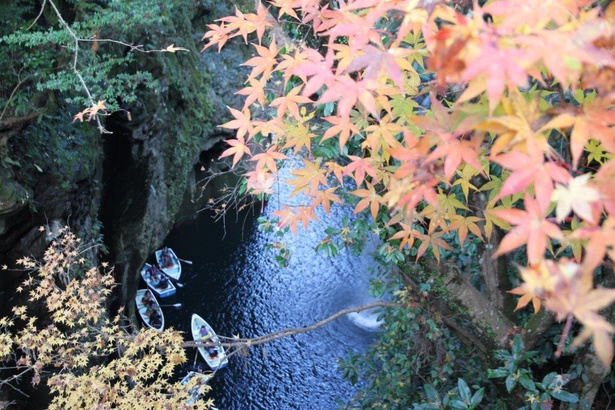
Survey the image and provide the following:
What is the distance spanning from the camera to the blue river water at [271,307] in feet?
31.2

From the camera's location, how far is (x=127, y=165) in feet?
27.7

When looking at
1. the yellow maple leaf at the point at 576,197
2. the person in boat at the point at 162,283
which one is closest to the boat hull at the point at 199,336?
the person in boat at the point at 162,283

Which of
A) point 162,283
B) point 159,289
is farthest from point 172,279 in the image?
point 159,289

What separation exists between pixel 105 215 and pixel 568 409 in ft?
23.7

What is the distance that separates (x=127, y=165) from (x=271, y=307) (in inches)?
192

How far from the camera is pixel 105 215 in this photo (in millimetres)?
7996

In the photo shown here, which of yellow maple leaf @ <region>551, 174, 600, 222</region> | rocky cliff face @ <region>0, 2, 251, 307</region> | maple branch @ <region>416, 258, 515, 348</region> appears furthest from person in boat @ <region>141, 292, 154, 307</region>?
yellow maple leaf @ <region>551, 174, 600, 222</region>

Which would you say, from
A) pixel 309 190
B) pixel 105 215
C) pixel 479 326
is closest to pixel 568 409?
pixel 479 326

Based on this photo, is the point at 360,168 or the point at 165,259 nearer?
the point at 360,168

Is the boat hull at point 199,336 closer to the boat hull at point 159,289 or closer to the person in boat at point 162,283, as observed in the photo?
the boat hull at point 159,289

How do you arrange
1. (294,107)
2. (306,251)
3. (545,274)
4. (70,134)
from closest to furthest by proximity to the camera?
(545,274) → (294,107) → (70,134) → (306,251)

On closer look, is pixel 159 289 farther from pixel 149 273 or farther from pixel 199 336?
pixel 199 336

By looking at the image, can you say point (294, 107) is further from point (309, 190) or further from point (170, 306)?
point (170, 306)

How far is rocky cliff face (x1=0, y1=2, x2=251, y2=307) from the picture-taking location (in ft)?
19.3
